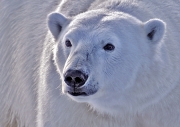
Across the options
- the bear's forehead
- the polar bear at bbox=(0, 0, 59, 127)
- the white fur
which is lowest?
the polar bear at bbox=(0, 0, 59, 127)

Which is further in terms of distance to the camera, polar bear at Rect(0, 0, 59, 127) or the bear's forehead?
polar bear at Rect(0, 0, 59, 127)

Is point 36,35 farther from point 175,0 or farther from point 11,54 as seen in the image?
point 175,0

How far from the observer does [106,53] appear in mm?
4352

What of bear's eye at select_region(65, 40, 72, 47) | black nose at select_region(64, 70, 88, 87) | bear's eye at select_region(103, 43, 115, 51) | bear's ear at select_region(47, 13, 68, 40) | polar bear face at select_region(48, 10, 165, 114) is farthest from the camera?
bear's ear at select_region(47, 13, 68, 40)

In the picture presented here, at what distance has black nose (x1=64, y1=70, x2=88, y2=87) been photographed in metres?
4.00

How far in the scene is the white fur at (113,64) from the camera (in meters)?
4.36

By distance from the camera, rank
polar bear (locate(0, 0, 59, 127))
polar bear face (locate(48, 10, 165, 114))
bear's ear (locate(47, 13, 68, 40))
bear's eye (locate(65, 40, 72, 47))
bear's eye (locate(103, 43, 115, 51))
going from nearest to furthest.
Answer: polar bear face (locate(48, 10, 165, 114)) < bear's eye (locate(103, 43, 115, 51)) < bear's eye (locate(65, 40, 72, 47)) < bear's ear (locate(47, 13, 68, 40)) < polar bear (locate(0, 0, 59, 127))

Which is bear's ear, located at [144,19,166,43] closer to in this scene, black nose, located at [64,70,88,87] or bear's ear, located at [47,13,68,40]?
bear's ear, located at [47,13,68,40]

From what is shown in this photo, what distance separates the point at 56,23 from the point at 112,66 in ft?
2.19

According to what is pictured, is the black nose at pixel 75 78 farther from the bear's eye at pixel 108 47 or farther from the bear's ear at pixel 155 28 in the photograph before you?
the bear's ear at pixel 155 28

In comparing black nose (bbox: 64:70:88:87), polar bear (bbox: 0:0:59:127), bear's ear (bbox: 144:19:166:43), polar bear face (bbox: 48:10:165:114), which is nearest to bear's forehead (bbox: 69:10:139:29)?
polar bear face (bbox: 48:10:165:114)

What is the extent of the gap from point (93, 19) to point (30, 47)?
1.57 metres

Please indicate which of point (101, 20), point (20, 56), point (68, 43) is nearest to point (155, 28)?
point (101, 20)

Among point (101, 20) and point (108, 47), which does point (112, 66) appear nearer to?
point (108, 47)
